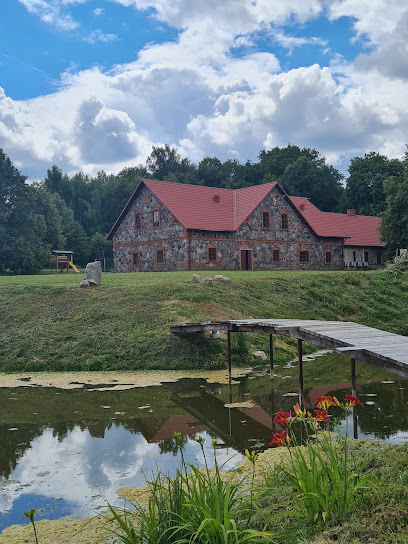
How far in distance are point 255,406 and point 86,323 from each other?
26.8ft

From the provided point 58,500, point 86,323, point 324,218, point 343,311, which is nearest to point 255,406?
point 58,500

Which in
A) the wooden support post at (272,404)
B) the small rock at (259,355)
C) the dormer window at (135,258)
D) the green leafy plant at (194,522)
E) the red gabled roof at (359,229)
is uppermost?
the red gabled roof at (359,229)

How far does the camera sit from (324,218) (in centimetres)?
4384

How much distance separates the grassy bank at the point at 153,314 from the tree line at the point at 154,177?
49.2ft

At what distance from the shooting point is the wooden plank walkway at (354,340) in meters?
7.76

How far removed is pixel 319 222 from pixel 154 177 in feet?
112

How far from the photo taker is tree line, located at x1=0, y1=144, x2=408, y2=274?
39.9 meters

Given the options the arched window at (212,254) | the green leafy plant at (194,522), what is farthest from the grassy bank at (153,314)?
the green leafy plant at (194,522)

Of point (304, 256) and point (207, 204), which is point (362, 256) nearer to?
point (304, 256)

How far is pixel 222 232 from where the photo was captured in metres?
35.8

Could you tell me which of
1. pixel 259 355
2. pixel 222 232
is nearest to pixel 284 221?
pixel 222 232

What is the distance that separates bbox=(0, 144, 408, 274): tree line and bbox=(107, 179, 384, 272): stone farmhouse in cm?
489

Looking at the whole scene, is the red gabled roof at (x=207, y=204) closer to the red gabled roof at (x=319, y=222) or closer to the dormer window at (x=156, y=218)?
the dormer window at (x=156, y=218)

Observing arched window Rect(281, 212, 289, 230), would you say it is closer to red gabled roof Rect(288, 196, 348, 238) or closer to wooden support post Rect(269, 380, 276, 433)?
red gabled roof Rect(288, 196, 348, 238)
